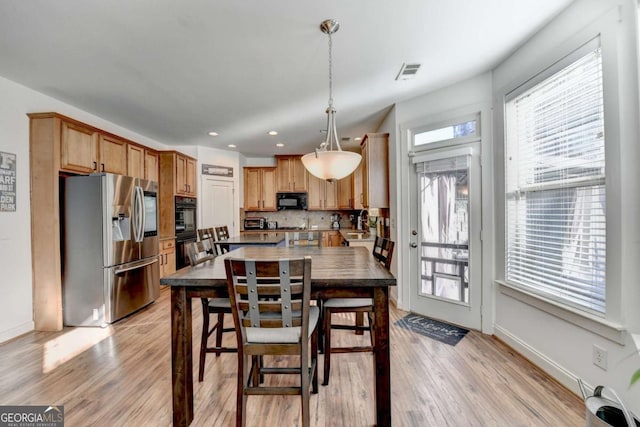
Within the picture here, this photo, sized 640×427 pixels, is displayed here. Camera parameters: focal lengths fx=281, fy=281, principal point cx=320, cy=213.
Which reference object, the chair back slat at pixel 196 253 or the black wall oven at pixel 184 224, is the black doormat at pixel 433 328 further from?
the black wall oven at pixel 184 224

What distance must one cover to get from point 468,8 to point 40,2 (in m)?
2.73

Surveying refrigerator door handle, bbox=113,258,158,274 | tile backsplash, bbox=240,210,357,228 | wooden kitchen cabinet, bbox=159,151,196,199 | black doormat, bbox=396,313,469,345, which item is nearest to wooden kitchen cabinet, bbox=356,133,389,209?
black doormat, bbox=396,313,469,345

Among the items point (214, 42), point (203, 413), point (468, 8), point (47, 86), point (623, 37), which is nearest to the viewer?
point (623, 37)

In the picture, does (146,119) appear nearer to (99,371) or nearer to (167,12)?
(167,12)

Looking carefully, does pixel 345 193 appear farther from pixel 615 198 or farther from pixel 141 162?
pixel 615 198

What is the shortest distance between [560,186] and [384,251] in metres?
1.34

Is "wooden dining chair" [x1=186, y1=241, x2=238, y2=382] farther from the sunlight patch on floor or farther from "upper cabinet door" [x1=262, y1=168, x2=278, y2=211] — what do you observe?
"upper cabinet door" [x1=262, y1=168, x2=278, y2=211]

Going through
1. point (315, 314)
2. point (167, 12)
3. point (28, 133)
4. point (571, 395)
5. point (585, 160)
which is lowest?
point (571, 395)

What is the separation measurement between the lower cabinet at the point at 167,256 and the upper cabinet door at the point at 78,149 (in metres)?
1.48

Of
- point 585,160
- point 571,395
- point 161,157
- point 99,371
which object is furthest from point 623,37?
point 161,157

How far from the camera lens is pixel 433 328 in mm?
2994

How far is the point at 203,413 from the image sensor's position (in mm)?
1743

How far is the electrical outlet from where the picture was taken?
5.57ft

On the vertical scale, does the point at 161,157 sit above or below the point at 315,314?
above
